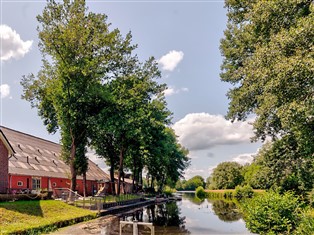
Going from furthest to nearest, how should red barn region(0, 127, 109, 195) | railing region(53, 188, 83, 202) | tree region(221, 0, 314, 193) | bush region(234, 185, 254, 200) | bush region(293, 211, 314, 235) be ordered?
bush region(234, 185, 254, 200), railing region(53, 188, 83, 202), red barn region(0, 127, 109, 195), tree region(221, 0, 314, 193), bush region(293, 211, 314, 235)

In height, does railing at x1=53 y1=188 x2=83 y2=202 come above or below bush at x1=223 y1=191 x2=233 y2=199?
above

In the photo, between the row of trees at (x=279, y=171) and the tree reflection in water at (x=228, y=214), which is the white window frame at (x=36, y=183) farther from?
the row of trees at (x=279, y=171)

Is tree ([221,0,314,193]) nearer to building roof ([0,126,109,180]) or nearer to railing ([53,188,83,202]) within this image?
railing ([53,188,83,202])

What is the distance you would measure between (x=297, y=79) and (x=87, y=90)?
69.8 feet

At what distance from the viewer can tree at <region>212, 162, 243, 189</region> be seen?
90812 mm

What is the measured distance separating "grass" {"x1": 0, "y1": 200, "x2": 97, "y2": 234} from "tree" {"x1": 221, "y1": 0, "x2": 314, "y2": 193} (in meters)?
13.9

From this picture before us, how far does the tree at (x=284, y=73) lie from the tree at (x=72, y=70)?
A: 601 inches

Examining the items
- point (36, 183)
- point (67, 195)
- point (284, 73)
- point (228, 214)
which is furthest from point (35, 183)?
point (284, 73)

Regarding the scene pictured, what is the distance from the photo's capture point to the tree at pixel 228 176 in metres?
90.8

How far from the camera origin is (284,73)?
41.8 ft

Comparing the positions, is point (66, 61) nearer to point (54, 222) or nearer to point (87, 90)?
point (87, 90)

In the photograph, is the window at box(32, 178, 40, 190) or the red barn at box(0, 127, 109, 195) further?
the window at box(32, 178, 40, 190)

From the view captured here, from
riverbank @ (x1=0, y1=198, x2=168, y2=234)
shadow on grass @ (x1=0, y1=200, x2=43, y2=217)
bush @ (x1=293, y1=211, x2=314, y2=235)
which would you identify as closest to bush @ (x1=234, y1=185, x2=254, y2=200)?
riverbank @ (x1=0, y1=198, x2=168, y2=234)

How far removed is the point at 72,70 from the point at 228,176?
74722 millimetres
